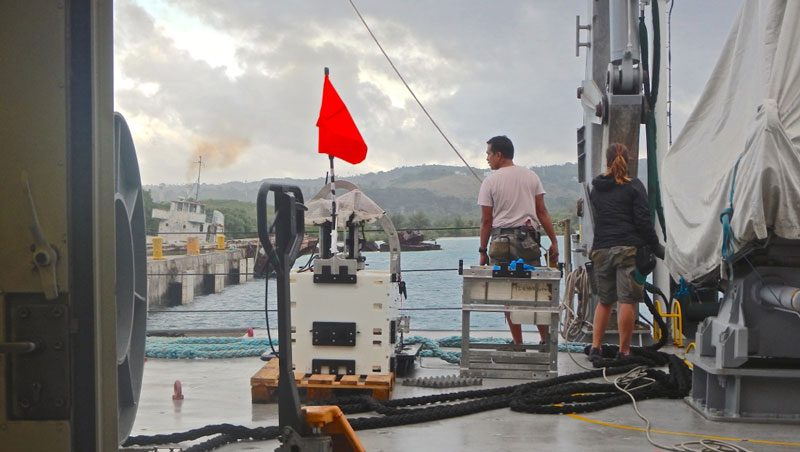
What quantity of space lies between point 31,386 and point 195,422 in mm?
2910

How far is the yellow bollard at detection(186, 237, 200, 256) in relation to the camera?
104 feet

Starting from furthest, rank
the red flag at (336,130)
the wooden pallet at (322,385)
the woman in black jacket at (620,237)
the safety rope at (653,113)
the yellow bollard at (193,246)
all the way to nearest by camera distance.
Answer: the yellow bollard at (193,246), the safety rope at (653,113), the woman in black jacket at (620,237), the red flag at (336,130), the wooden pallet at (322,385)

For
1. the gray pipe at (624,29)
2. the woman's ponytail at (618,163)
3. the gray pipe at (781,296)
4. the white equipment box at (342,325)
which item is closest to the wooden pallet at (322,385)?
the white equipment box at (342,325)

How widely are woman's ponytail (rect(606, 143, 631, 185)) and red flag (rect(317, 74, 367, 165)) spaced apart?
87.8 inches

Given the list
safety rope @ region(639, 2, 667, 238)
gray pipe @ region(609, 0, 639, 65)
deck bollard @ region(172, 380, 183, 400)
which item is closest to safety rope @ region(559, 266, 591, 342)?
safety rope @ region(639, 2, 667, 238)

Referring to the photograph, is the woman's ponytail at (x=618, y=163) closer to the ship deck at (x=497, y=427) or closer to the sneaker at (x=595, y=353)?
the sneaker at (x=595, y=353)

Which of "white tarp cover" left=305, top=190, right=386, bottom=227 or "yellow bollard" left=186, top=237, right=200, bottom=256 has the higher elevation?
"white tarp cover" left=305, top=190, right=386, bottom=227

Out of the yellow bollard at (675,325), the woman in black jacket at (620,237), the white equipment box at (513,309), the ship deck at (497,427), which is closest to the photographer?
the ship deck at (497,427)

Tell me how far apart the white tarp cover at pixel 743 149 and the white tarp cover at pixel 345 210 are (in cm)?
225

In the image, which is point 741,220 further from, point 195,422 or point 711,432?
point 195,422

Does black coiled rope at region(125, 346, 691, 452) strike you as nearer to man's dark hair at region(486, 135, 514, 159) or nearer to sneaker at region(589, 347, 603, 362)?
sneaker at region(589, 347, 603, 362)

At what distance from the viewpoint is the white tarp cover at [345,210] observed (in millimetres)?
6422

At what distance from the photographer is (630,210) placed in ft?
23.6

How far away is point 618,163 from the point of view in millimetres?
7242
